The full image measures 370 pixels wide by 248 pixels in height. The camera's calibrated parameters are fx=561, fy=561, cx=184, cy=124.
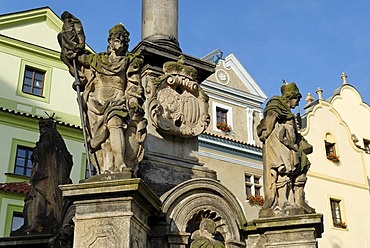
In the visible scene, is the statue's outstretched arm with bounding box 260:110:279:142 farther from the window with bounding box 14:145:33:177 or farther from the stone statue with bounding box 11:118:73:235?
the window with bounding box 14:145:33:177

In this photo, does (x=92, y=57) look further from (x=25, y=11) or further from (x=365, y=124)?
(x=365, y=124)

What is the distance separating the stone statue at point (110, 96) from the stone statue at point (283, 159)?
2.13 m

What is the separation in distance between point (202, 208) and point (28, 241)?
2.53 meters

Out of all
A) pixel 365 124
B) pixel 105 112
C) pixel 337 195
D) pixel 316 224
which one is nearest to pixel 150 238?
pixel 105 112

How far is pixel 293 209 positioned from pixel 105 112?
9.46 feet

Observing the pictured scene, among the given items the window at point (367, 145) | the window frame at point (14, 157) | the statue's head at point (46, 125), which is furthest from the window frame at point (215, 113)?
the statue's head at point (46, 125)

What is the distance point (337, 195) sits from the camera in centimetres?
2519

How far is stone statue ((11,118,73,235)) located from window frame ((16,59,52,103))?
46.1 ft

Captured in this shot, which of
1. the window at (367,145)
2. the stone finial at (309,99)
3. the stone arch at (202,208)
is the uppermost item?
the stone finial at (309,99)

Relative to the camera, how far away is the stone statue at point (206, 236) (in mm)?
6859

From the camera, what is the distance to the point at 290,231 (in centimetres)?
727

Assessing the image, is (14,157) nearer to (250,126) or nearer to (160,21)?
(250,126)

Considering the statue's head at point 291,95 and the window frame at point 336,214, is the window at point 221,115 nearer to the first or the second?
the window frame at point 336,214

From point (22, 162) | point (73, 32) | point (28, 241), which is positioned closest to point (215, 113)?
point (22, 162)
